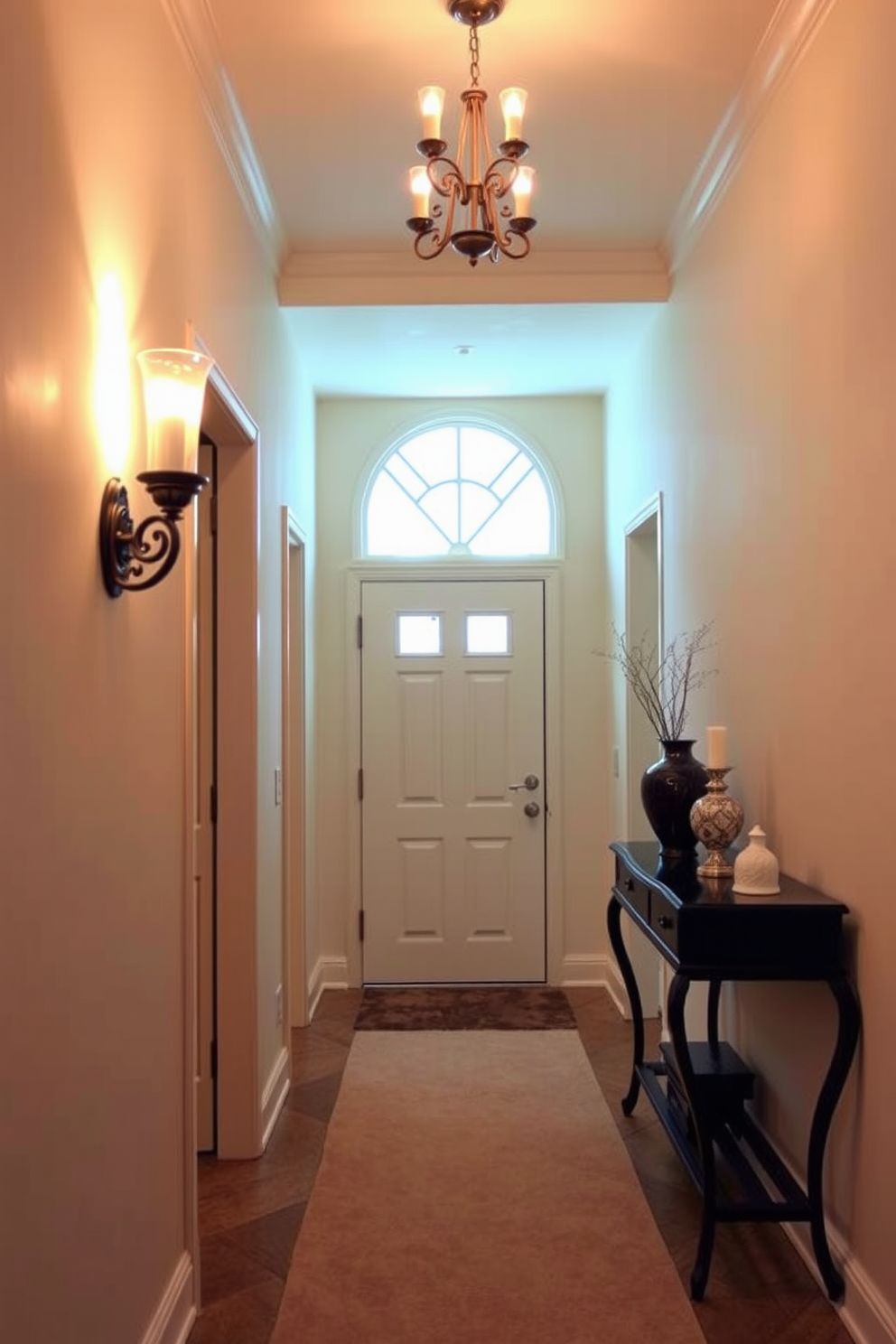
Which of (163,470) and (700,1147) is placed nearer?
(163,470)

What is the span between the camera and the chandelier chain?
2.49m

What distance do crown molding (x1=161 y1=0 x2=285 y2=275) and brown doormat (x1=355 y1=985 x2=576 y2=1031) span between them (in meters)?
3.02

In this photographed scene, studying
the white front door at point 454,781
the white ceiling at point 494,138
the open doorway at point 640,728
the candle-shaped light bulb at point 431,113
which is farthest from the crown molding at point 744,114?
the white front door at point 454,781

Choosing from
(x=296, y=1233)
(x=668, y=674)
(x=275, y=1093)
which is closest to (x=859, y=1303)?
(x=296, y=1233)

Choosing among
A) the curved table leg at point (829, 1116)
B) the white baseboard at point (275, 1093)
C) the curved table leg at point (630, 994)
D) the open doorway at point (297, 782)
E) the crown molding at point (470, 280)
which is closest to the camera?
the curved table leg at point (829, 1116)

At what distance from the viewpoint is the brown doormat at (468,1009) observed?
4.46 m

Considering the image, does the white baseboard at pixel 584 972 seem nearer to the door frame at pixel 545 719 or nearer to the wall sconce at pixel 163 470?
the door frame at pixel 545 719

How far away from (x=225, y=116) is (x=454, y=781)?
311 cm

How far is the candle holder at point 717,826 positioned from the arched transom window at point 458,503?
2637mm

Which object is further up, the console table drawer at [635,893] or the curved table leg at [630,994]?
the console table drawer at [635,893]

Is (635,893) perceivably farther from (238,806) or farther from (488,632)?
(488,632)

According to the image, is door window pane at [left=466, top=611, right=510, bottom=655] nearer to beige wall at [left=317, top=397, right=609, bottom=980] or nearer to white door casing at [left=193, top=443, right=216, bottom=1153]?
beige wall at [left=317, top=397, right=609, bottom=980]

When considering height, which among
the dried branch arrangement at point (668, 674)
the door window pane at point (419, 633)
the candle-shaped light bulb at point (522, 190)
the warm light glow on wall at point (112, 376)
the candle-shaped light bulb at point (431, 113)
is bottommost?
the dried branch arrangement at point (668, 674)

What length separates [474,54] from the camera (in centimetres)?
257
